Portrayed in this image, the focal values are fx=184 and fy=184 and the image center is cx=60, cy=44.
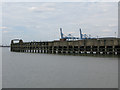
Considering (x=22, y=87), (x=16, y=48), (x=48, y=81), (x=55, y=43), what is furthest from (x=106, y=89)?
(x=16, y=48)

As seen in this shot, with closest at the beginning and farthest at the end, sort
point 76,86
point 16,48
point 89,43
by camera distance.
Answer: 1. point 76,86
2. point 89,43
3. point 16,48

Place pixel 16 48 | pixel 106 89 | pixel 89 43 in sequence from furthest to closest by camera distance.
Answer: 1. pixel 16 48
2. pixel 89 43
3. pixel 106 89

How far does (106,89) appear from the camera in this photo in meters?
15.2

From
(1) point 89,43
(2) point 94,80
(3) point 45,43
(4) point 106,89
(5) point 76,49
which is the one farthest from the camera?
(3) point 45,43

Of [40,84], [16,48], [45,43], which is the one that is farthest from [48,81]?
[16,48]

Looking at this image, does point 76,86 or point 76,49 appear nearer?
point 76,86

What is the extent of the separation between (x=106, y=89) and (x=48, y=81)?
6.11m

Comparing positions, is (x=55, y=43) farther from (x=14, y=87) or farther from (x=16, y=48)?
(x=14, y=87)

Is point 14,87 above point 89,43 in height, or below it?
below

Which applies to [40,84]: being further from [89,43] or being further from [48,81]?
[89,43]

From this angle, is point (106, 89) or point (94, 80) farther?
point (94, 80)

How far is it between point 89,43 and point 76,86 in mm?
34073

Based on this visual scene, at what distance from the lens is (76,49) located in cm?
5378

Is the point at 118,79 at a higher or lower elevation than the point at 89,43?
lower
